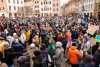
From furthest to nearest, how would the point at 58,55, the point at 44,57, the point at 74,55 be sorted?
the point at 58,55
the point at 74,55
the point at 44,57

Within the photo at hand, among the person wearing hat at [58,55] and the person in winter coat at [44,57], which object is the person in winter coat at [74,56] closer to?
the person wearing hat at [58,55]

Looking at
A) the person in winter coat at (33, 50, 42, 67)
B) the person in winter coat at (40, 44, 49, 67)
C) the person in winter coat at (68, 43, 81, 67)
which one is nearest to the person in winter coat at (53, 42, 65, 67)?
the person in winter coat at (68, 43, 81, 67)

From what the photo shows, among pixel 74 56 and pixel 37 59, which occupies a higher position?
pixel 37 59

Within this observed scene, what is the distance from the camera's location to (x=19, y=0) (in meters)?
152

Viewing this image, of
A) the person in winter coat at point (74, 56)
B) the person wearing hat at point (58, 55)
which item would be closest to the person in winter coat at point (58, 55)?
the person wearing hat at point (58, 55)

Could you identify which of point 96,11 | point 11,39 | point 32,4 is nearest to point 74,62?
point 11,39

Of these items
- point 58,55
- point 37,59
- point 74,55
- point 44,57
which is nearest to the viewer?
point 37,59

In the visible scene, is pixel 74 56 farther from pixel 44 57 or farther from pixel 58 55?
pixel 44 57

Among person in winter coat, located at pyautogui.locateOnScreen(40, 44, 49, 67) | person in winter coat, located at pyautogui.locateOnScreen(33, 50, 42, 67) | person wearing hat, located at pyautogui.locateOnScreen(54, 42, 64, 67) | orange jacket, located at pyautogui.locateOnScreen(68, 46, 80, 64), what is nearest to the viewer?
person in winter coat, located at pyautogui.locateOnScreen(33, 50, 42, 67)

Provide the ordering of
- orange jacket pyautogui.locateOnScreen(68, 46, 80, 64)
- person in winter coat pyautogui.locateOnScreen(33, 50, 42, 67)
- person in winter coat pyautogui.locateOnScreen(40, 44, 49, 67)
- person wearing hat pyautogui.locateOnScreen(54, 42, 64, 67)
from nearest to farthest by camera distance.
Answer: person in winter coat pyautogui.locateOnScreen(33, 50, 42, 67) → person in winter coat pyautogui.locateOnScreen(40, 44, 49, 67) → orange jacket pyautogui.locateOnScreen(68, 46, 80, 64) → person wearing hat pyautogui.locateOnScreen(54, 42, 64, 67)

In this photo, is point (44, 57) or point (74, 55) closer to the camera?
point (44, 57)

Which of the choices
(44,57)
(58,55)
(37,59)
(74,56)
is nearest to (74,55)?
(74,56)

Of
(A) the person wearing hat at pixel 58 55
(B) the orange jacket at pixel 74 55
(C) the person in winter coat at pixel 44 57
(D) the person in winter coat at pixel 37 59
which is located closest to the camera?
(D) the person in winter coat at pixel 37 59

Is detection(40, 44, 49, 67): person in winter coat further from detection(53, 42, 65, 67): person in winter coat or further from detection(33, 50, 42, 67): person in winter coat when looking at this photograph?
detection(53, 42, 65, 67): person in winter coat
